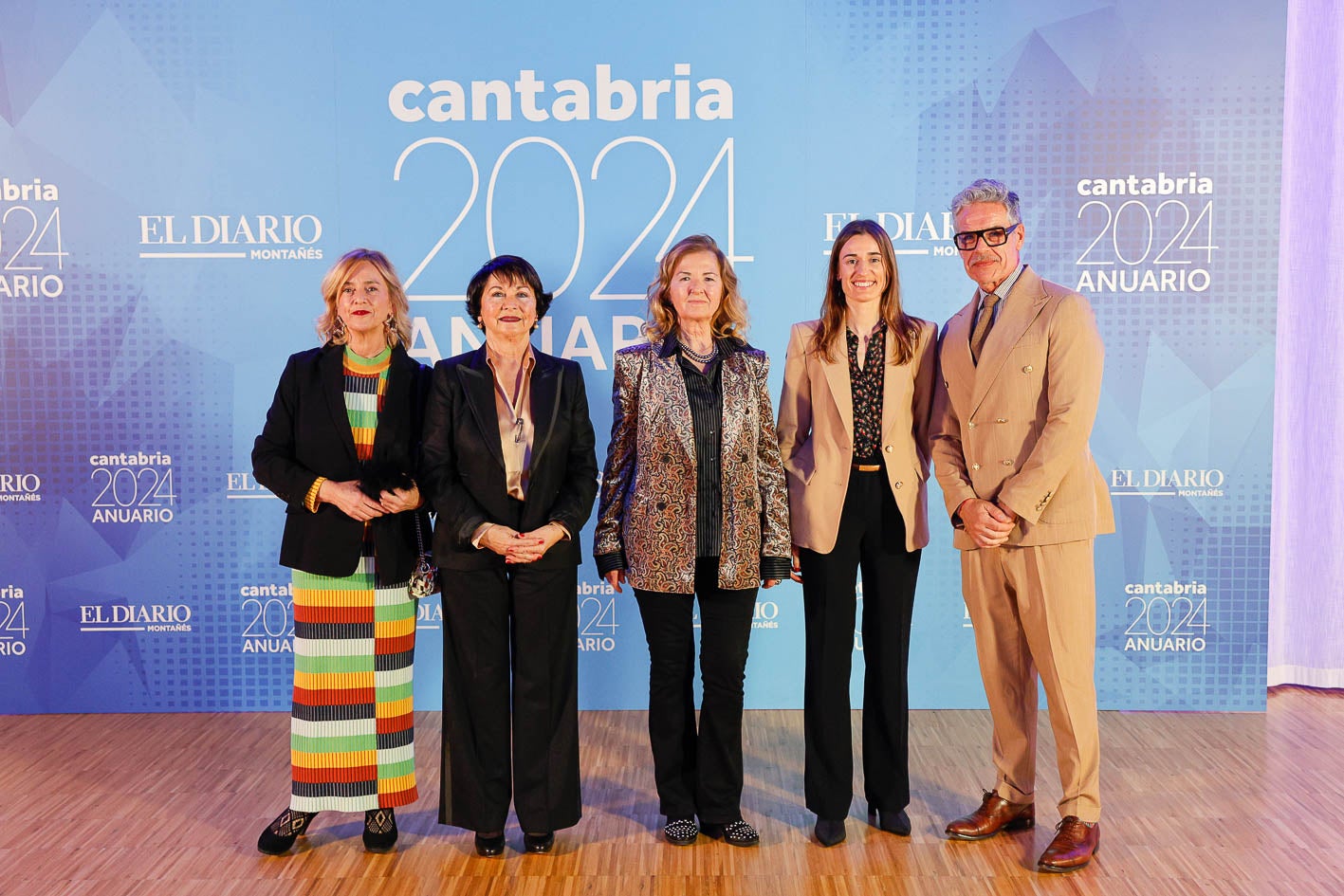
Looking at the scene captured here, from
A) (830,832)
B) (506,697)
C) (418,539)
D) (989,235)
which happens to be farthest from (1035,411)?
(418,539)

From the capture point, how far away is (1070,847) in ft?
9.36

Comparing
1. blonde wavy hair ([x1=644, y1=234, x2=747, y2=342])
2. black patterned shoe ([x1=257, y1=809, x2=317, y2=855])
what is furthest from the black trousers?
black patterned shoe ([x1=257, y1=809, x2=317, y2=855])

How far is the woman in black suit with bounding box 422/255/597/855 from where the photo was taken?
2.86 meters

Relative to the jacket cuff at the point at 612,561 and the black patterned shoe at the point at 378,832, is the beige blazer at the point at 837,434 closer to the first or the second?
the jacket cuff at the point at 612,561

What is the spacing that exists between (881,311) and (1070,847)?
5.50 feet

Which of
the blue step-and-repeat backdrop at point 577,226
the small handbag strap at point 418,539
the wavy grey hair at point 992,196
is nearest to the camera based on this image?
the wavy grey hair at point 992,196

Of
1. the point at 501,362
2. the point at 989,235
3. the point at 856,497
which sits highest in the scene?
the point at 989,235

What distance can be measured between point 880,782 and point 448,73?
3231 mm

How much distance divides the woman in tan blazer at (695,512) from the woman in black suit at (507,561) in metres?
0.18

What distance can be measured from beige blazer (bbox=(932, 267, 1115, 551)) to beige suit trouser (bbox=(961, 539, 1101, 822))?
87 mm

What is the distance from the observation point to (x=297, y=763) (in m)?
2.95

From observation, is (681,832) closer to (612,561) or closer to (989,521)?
(612,561)

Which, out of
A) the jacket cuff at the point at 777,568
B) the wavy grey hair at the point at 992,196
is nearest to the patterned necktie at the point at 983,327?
the wavy grey hair at the point at 992,196

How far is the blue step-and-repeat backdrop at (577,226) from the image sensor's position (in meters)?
4.07
